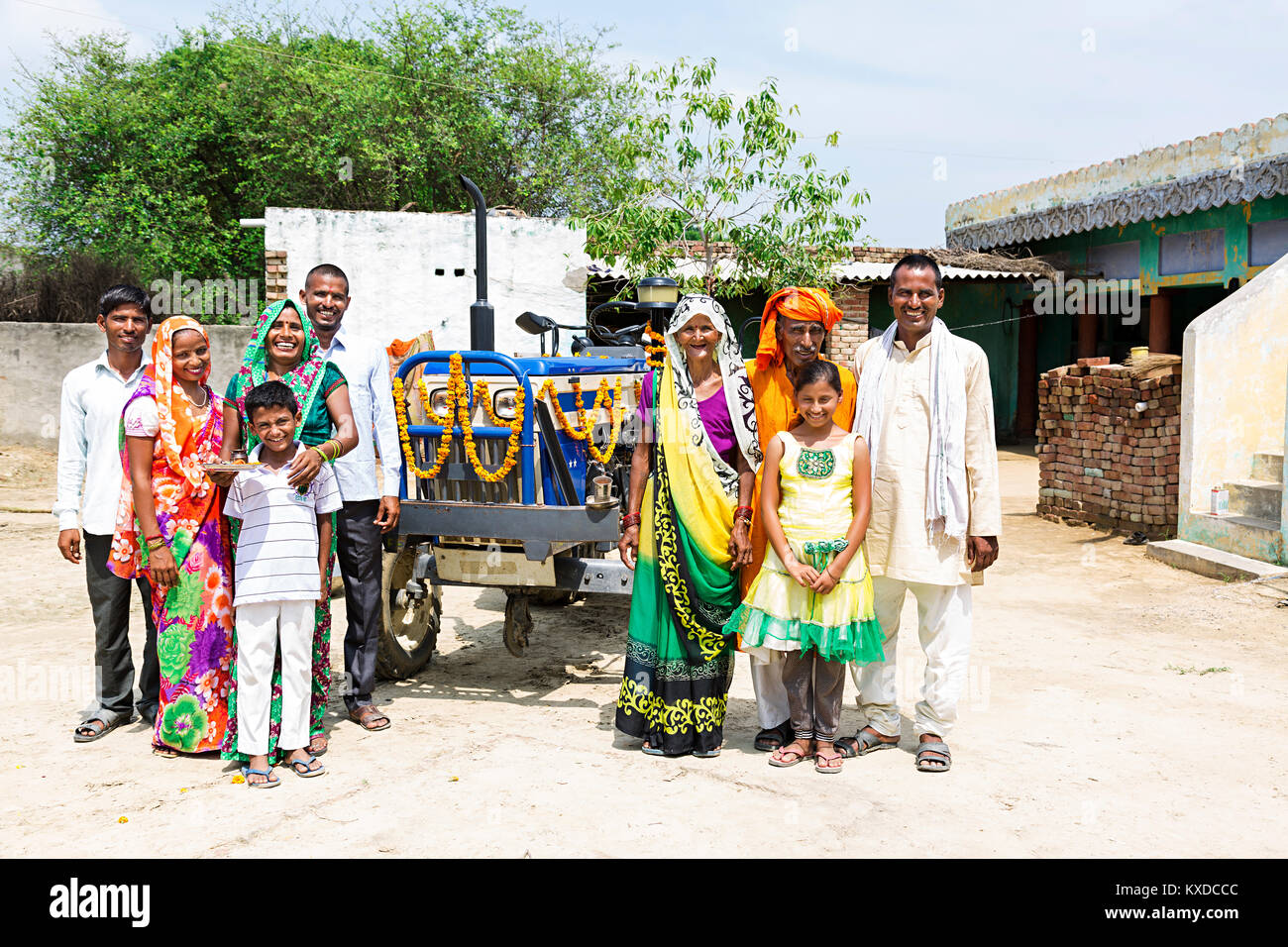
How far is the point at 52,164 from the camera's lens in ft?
62.3

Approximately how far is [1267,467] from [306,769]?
7.95 m

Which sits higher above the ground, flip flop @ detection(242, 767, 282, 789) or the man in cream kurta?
the man in cream kurta

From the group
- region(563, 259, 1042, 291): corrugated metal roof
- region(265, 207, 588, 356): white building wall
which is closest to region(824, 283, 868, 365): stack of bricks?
region(563, 259, 1042, 291): corrugated metal roof

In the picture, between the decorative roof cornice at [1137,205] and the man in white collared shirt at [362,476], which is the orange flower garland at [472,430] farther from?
the decorative roof cornice at [1137,205]

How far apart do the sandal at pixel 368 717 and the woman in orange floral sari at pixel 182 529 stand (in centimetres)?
56

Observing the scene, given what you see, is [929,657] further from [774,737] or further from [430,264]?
[430,264]

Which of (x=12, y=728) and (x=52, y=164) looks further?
(x=52, y=164)

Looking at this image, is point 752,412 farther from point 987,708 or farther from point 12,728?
point 12,728

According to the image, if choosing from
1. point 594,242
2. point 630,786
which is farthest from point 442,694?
point 594,242

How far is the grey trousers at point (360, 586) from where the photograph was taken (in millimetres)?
4301

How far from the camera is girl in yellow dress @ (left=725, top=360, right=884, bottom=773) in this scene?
3826 millimetres

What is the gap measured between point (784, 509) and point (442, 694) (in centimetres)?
205

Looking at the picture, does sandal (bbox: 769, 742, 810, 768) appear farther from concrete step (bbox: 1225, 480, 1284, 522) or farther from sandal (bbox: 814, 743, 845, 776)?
concrete step (bbox: 1225, 480, 1284, 522)

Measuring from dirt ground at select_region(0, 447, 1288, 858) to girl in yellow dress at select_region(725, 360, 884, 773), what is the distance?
20.2 inches
